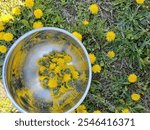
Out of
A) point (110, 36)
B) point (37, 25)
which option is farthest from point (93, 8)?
point (37, 25)

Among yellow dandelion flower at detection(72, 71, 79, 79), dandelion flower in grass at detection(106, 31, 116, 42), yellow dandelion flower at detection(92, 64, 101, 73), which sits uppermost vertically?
dandelion flower in grass at detection(106, 31, 116, 42)

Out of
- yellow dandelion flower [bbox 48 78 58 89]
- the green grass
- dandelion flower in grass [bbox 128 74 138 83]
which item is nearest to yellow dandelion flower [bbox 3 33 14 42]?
the green grass

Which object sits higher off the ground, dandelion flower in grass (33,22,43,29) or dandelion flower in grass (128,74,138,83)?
dandelion flower in grass (33,22,43,29)

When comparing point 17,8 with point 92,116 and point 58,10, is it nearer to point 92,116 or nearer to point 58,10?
point 58,10

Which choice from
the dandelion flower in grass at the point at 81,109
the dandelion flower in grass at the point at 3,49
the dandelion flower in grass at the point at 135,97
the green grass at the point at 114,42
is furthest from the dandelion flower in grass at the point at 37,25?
the dandelion flower in grass at the point at 135,97

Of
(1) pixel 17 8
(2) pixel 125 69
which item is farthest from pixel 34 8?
(2) pixel 125 69

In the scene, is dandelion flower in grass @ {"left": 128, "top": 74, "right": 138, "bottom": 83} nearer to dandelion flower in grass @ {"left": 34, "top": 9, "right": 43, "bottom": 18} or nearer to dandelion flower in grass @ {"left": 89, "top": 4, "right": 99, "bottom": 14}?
dandelion flower in grass @ {"left": 89, "top": 4, "right": 99, "bottom": 14}

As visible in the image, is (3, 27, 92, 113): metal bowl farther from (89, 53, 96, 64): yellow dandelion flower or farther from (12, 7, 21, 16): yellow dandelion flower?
(12, 7, 21, 16): yellow dandelion flower

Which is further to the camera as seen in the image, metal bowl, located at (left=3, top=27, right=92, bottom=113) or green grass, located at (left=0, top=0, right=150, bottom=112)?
green grass, located at (left=0, top=0, right=150, bottom=112)

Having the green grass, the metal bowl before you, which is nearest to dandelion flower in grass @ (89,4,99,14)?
the green grass
